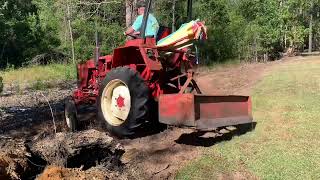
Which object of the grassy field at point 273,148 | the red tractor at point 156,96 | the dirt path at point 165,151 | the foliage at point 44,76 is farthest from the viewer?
the foliage at point 44,76

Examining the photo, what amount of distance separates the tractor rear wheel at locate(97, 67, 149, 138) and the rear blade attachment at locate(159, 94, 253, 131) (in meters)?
0.39

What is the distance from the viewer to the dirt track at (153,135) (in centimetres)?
649

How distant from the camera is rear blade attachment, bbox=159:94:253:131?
22.0 ft

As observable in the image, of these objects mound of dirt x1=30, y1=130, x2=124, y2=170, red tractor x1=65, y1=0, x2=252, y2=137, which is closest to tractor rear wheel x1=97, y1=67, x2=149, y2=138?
red tractor x1=65, y1=0, x2=252, y2=137

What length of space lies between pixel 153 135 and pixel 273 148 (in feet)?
6.32

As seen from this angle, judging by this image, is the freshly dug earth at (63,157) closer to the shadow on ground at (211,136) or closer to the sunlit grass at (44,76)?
the shadow on ground at (211,136)

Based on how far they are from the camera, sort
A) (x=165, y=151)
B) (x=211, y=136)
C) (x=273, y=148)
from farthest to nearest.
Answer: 1. (x=211, y=136)
2. (x=165, y=151)
3. (x=273, y=148)

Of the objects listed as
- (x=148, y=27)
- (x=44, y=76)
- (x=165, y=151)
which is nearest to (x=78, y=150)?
(x=165, y=151)

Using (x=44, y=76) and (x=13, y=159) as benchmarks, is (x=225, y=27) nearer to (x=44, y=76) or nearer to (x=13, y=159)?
(x=44, y=76)

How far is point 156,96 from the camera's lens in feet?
24.7

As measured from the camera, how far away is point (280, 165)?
6219 mm

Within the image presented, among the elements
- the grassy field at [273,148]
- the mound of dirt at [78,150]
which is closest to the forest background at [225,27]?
the grassy field at [273,148]

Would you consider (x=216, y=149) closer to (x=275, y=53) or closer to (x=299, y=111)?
(x=299, y=111)

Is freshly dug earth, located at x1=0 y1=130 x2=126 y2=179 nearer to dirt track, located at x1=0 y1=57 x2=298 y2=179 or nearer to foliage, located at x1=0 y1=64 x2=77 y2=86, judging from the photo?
dirt track, located at x1=0 y1=57 x2=298 y2=179
